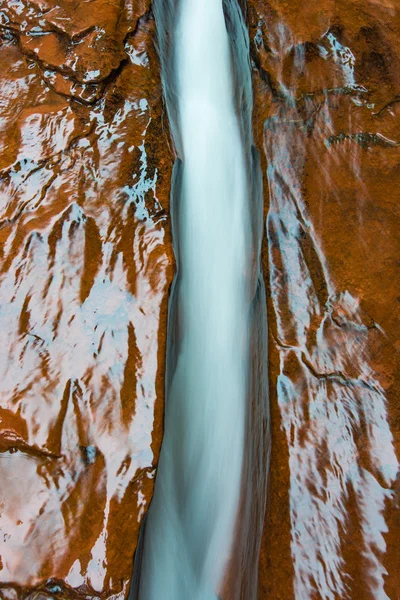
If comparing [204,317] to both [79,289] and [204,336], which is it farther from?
[79,289]

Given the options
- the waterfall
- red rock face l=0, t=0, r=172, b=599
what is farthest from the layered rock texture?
the waterfall

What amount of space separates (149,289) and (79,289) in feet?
1.07

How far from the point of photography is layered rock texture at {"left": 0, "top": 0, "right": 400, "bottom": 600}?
168 cm

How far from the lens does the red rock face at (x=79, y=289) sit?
5.39ft

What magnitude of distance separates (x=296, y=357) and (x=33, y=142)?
174 cm

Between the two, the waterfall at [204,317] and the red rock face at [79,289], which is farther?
the waterfall at [204,317]

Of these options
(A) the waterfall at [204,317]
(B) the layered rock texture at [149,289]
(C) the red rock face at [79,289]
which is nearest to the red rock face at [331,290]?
(B) the layered rock texture at [149,289]

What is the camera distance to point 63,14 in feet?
8.68

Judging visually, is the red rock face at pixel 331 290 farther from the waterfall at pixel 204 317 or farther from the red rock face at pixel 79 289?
the red rock face at pixel 79 289

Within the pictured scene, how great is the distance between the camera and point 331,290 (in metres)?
2.13

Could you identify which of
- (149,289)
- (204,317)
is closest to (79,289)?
(149,289)

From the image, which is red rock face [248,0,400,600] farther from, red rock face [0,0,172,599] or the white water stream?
red rock face [0,0,172,599]

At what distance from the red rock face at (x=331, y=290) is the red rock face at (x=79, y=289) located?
584 mm

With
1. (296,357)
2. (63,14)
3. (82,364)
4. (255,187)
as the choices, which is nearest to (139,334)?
(82,364)
